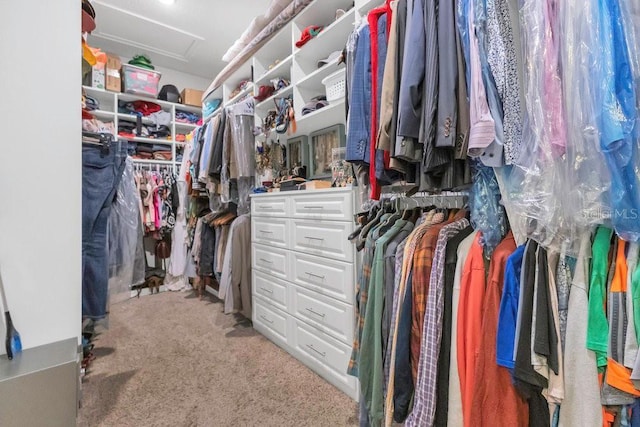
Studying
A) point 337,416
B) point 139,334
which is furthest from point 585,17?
point 139,334

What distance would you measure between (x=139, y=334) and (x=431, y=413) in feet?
7.64

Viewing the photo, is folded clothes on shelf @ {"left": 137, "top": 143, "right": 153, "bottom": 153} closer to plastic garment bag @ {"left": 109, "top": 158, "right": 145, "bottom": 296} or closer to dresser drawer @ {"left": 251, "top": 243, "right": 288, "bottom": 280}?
plastic garment bag @ {"left": 109, "top": 158, "right": 145, "bottom": 296}

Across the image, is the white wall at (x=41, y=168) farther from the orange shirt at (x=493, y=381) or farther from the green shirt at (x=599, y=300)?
the green shirt at (x=599, y=300)

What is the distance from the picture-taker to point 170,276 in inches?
143

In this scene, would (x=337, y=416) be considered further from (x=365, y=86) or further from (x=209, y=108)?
(x=209, y=108)

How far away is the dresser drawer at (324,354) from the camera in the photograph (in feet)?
5.30

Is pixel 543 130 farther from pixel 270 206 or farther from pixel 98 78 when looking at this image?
pixel 98 78

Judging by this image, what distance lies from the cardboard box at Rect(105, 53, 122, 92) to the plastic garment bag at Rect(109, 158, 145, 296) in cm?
193

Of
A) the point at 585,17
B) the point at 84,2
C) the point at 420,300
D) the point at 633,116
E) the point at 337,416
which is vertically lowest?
the point at 337,416

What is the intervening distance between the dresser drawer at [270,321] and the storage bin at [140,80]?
2.76 meters

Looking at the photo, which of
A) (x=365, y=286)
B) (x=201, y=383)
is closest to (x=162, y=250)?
(x=201, y=383)

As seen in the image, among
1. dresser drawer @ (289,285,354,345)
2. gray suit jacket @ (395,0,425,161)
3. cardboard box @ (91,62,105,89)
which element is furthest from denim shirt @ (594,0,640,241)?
cardboard box @ (91,62,105,89)

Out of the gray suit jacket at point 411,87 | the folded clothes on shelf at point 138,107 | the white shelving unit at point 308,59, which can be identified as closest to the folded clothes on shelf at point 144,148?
the folded clothes on shelf at point 138,107

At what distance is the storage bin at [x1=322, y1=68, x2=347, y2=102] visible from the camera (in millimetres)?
1699
